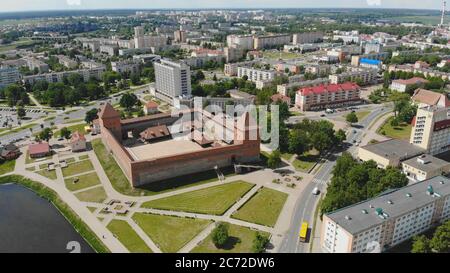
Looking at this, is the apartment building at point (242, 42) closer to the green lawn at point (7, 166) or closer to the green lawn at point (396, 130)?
the green lawn at point (396, 130)

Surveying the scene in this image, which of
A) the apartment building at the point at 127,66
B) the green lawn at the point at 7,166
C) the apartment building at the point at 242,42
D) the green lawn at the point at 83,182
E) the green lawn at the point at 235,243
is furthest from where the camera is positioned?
the apartment building at the point at 242,42

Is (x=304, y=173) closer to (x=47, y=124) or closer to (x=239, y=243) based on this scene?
(x=239, y=243)


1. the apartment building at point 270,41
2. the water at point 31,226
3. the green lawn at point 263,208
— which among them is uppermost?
the apartment building at point 270,41

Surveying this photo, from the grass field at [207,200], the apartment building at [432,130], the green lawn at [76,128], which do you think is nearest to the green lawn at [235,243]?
the grass field at [207,200]

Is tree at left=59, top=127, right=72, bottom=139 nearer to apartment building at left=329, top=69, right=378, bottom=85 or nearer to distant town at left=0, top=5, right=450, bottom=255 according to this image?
distant town at left=0, top=5, right=450, bottom=255

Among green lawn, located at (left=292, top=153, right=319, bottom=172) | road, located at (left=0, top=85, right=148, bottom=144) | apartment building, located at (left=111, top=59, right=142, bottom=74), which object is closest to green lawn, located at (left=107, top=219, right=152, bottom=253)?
green lawn, located at (left=292, top=153, right=319, bottom=172)

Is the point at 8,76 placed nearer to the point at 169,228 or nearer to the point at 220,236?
the point at 169,228

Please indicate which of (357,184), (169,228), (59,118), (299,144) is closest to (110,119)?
(59,118)
